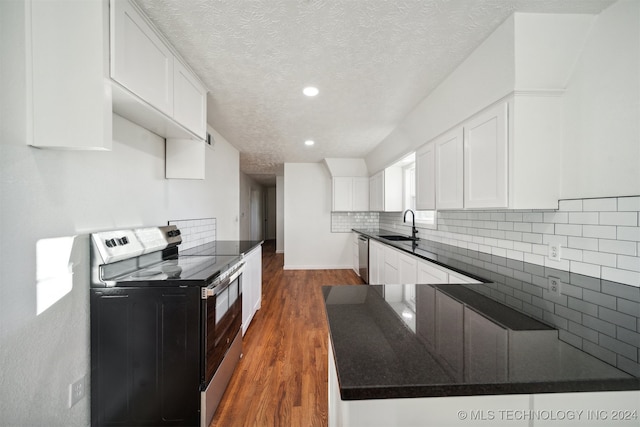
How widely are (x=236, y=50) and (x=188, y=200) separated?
1.59 metres

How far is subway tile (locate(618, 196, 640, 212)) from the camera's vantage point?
1246 mm

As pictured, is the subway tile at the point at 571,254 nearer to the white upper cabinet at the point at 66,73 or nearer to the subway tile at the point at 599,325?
the subway tile at the point at 599,325

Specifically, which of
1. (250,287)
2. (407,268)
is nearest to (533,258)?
(407,268)

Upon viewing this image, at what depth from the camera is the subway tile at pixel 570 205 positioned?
1.50 m

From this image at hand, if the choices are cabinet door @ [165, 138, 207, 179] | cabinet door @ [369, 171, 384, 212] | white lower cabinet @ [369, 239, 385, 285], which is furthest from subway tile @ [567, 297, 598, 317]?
cabinet door @ [369, 171, 384, 212]

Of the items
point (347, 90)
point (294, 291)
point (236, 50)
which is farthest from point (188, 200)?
point (294, 291)

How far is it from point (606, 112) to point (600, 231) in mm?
658

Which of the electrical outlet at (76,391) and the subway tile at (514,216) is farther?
the subway tile at (514,216)

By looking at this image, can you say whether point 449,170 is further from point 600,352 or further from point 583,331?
point 600,352

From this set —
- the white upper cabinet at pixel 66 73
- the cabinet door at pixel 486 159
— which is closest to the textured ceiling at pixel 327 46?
the white upper cabinet at pixel 66 73

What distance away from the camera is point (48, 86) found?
3.70 feet

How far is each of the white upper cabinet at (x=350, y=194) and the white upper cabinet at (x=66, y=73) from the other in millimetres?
4438

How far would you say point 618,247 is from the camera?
1.31 meters

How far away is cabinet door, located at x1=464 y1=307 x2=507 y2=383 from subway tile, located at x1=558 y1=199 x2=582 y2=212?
1226mm
